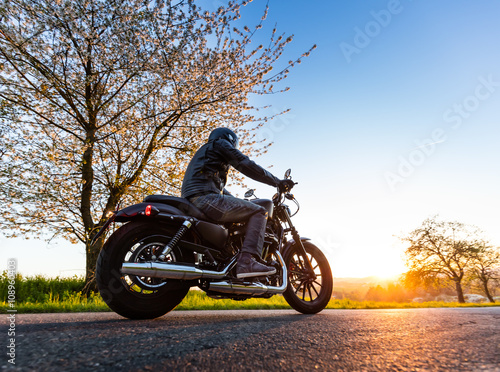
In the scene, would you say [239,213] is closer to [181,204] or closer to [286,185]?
[181,204]

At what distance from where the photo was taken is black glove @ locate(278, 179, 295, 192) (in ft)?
13.6

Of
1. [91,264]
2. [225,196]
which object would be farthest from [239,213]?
[91,264]

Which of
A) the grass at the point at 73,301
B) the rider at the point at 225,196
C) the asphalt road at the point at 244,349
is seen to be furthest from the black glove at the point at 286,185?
the grass at the point at 73,301

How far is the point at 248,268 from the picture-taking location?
3.29 metres

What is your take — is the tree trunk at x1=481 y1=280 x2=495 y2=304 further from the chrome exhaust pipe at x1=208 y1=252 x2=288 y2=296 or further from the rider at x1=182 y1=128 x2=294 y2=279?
the rider at x1=182 y1=128 x2=294 y2=279

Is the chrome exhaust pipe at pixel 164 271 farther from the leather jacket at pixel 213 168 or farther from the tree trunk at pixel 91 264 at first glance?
the tree trunk at pixel 91 264

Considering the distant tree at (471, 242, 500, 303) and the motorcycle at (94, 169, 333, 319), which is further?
the distant tree at (471, 242, 500, 303)

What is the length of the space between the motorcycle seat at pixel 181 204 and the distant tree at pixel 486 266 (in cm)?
3881

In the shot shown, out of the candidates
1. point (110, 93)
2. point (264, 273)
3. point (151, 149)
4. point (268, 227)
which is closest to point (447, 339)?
point (264, 273)

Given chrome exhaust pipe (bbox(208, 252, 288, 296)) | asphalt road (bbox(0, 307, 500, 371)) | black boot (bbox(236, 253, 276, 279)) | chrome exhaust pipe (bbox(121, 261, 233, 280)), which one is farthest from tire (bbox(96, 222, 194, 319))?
black boot (bbox(236, 253, 276, 279))

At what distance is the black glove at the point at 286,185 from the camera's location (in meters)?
4.15

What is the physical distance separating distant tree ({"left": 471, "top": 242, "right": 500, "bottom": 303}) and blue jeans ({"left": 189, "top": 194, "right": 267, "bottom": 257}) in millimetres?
38189

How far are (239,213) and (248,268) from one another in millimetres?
607

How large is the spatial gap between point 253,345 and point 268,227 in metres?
2.42
